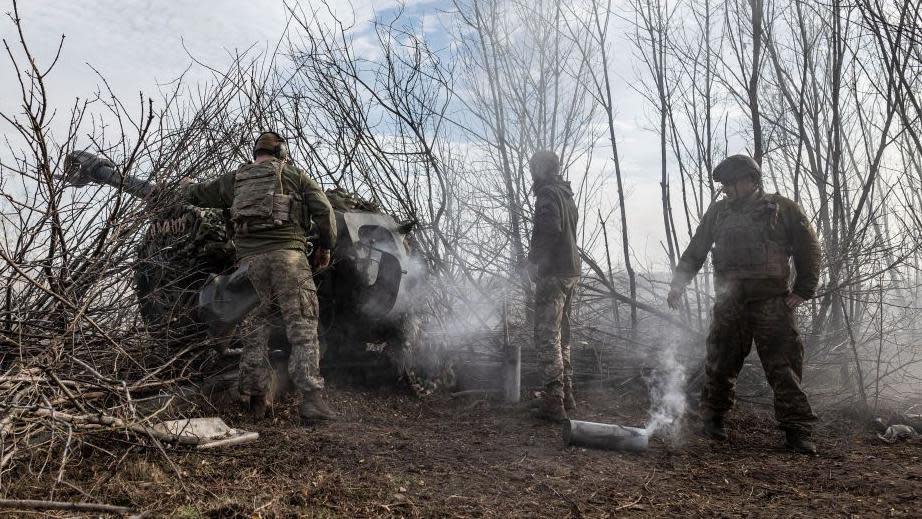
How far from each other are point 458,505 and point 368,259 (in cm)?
304

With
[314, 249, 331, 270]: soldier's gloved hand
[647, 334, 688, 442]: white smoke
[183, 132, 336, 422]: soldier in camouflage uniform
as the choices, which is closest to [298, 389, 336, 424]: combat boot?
[183, 132, 336, 422]: soldier in camouflage uniform

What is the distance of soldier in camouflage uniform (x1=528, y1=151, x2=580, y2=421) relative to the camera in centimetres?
530

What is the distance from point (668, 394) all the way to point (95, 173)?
17.1 ft

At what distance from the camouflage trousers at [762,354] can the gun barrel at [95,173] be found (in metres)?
4.23

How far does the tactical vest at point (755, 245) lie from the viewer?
179 inches

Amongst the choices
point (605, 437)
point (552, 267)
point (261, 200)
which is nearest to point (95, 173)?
point (261, 200)

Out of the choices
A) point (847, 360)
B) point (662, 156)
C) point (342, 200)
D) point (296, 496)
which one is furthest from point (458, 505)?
point (662, 156)

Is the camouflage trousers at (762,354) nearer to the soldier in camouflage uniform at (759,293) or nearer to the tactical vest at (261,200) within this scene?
the soldier in camouflage uniform at (759,293)

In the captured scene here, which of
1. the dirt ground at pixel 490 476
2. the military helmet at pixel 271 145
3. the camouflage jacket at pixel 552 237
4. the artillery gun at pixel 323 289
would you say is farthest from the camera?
the camouflage jacket at pixel 552 237

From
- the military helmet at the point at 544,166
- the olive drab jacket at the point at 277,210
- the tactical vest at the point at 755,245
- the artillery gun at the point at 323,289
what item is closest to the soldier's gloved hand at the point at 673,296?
the tactical vest at the point at 755,245

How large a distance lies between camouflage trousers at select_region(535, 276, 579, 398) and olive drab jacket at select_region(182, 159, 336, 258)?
6.03 feet

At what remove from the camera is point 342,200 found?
6047 mm

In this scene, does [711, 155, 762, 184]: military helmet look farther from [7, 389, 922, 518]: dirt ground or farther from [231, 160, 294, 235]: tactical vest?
[231, 160, 294, 235]: tactical vest

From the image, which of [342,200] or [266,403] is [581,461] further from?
[342,200]
